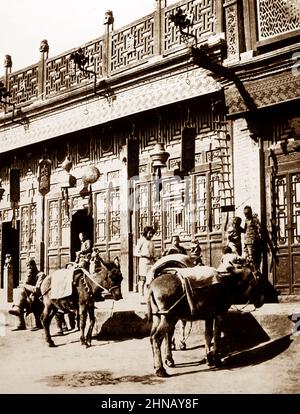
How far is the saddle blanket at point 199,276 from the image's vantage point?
7781 mm

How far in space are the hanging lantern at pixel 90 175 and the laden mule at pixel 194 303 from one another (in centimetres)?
628

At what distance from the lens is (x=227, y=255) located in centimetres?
849

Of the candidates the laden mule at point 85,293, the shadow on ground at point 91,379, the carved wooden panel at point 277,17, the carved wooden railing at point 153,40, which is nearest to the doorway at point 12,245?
the carved wooden railing at point 153,40

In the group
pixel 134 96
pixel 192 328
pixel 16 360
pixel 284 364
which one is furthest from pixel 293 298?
pixel 134 96

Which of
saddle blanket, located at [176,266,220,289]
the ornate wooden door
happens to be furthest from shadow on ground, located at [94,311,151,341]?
the ornate wooden door

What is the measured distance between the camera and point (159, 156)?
11586 millimetres

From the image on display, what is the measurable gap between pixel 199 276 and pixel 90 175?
6.61 meters

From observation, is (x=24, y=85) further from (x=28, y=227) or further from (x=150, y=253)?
(x=150, y=253)

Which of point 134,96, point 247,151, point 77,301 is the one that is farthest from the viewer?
point 134,96

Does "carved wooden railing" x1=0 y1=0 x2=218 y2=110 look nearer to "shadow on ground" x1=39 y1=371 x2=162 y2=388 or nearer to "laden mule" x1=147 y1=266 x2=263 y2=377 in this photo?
"laden mule" x1=147 y1=266 x2=263 y2=377

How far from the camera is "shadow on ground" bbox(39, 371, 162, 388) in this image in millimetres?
7164

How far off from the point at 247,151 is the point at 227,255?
3.03 metres

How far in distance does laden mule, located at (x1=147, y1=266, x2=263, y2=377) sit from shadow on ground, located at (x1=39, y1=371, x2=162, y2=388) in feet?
1.65
